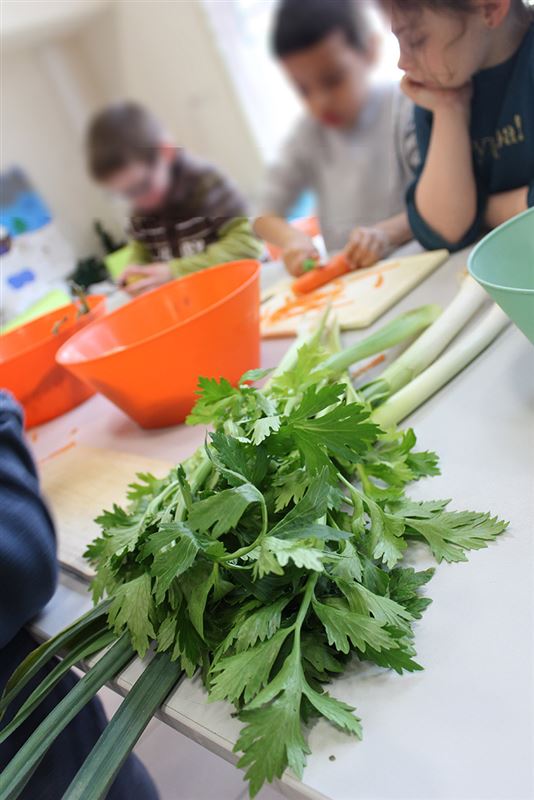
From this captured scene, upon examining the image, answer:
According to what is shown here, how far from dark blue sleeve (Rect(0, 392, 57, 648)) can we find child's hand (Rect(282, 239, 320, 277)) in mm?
656

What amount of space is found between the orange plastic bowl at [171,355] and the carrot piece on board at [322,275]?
0.66 feet

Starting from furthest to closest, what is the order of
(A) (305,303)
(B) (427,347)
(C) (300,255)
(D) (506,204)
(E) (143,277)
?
(E) (143,277) → (C) (300,255) → (A) (305,303) → (D) (506,204) → (B) (427,347)

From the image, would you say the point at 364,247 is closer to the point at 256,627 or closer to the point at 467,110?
the point at 467,110

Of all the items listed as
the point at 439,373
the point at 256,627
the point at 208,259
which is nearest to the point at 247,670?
the point at 256,627

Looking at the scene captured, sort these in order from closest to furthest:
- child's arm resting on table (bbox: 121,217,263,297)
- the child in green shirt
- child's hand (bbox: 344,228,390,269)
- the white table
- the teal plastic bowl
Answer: the white table
the teal plastic bowl
the child in green shirt
child's hand (bbox: 344,228,390,269)
child's arm resting on table (bbox: 121,217,263,297)

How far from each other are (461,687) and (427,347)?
1.29 ft

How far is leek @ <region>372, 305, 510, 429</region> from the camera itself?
21.4 inches

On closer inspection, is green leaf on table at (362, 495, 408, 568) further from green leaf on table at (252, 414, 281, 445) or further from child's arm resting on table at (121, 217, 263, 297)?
child's arm resting on table at (121, 217, 263, 297)

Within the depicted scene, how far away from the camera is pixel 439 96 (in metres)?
0.76

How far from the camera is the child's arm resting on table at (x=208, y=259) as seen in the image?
1342mm

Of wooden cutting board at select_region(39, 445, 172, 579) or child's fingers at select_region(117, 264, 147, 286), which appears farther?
child's fingers at select_region(117, 264, 147, 286)

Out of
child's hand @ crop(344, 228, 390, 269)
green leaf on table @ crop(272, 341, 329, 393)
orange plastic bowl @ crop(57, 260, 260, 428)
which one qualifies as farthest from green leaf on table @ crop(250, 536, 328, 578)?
child's hand @ crop(344, 228, 390, 269)

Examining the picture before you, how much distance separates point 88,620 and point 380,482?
263mm

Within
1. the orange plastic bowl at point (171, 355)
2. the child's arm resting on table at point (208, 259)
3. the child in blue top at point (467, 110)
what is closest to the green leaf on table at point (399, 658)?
the orange plastic bowl at point (171, 355)
